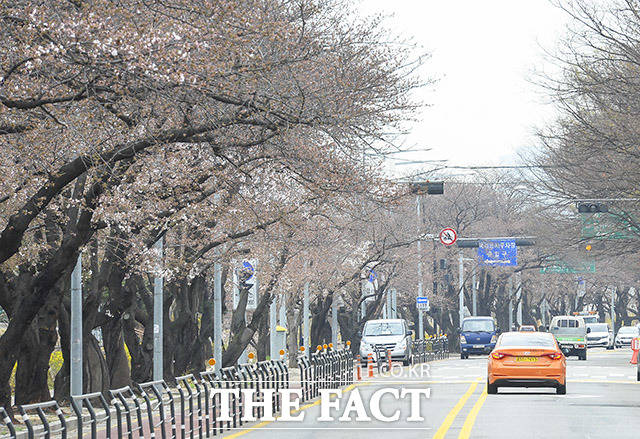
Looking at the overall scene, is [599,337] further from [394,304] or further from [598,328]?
[394,304]

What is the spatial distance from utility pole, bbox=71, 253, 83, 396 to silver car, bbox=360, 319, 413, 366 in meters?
25.9

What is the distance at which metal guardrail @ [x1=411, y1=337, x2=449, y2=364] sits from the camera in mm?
53125

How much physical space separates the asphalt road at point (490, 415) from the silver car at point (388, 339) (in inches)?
563

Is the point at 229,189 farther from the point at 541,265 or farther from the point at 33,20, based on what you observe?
the point at 541,265

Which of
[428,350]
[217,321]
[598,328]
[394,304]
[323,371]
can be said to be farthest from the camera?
[598,328]

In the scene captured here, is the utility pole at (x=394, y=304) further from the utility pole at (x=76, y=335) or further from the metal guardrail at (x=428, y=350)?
the utility pole at (x=76, y=335)

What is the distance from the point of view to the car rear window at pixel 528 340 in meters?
26.3

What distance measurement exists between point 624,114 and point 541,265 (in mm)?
40581

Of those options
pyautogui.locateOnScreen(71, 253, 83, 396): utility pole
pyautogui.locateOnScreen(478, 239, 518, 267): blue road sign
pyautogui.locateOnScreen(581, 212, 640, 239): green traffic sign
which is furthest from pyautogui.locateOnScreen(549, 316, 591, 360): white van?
pyautogui.locateOnScreen(71, 253, 83, 396): utility pole

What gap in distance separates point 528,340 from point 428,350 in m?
30.7

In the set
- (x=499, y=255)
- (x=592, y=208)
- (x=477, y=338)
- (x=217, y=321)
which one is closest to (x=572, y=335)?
(x=477, y=338)

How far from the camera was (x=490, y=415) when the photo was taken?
838 inches

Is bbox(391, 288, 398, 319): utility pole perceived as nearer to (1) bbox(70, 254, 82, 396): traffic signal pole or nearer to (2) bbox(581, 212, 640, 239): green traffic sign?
Result: (2) bbox(581, 212, 640, 239): green traffic sign

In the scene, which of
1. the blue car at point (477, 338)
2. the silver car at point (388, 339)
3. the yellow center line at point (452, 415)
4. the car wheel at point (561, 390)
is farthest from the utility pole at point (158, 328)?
the blue car at point (477, 338)
